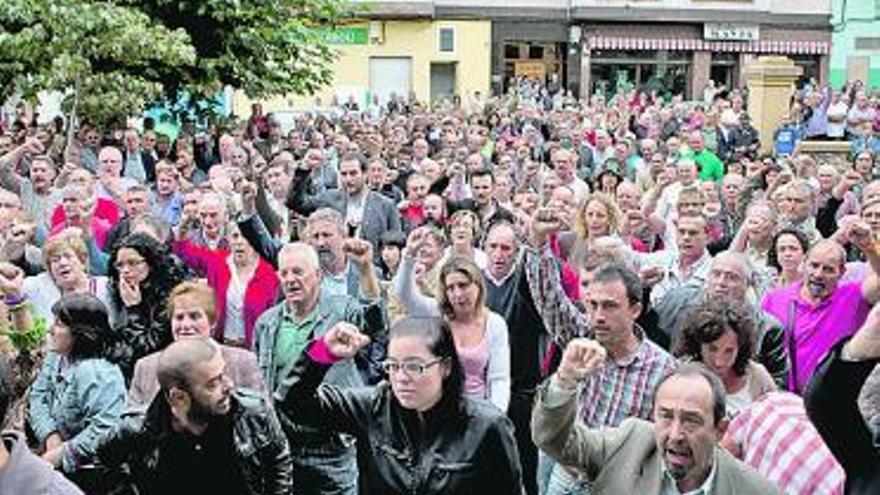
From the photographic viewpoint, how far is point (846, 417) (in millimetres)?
3707

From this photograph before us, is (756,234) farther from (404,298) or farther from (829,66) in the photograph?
(829,66)

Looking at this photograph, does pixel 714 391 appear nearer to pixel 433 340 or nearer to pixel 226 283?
pixel 433 340

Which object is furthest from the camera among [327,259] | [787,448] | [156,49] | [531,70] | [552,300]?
[531,70]

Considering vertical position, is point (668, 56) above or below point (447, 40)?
below

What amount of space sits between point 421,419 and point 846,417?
135cm

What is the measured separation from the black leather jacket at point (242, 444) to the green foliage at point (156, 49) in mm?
10325

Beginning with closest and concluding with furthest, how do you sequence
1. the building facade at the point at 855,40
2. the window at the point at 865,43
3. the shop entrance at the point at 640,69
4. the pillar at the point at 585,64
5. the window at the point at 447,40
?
1. the window at the point at 447,40
2. the pillar at the point at 585,64
3. the shop entrance at the point at 640,69
4. the building facade at the point at 855,40
5. the window at the point at 865,43

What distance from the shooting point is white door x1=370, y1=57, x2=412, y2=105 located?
127ft

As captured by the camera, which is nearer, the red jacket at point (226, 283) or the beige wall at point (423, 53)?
the red jacket at point (226, 283)

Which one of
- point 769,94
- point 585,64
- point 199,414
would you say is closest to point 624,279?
point 199,414

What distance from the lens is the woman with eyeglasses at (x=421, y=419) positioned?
169 inches

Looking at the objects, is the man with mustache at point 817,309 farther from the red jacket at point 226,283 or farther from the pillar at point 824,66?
the pillar at point 824,66

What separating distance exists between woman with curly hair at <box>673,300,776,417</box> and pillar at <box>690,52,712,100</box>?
35.8 metres

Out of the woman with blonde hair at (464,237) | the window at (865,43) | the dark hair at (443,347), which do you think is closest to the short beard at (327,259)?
the woman with blonde hair at (464,237)
